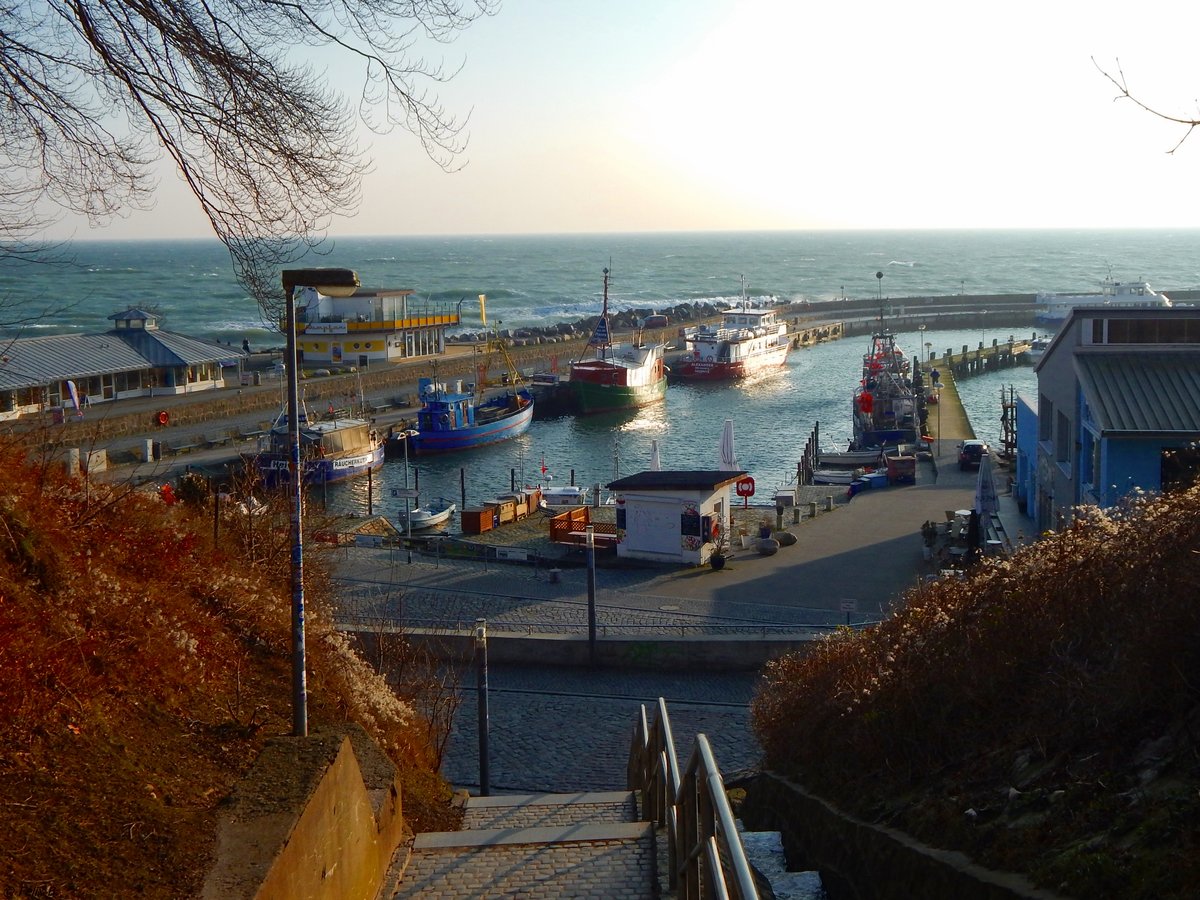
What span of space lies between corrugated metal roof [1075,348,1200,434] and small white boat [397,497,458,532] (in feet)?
51.0

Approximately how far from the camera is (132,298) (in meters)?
104

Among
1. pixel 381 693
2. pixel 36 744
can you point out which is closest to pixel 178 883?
pixel 36 744

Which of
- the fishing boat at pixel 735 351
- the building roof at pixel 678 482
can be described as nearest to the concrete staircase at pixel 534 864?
the building roof at pixel 678 482

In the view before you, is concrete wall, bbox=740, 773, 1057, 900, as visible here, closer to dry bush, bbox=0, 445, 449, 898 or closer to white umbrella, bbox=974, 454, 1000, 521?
dry bush, bbox=0, 445, 449, 898

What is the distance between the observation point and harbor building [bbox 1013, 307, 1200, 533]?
15641 mm

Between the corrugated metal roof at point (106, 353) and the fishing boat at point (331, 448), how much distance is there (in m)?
7.14

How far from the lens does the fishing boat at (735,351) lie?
63625 millimetres

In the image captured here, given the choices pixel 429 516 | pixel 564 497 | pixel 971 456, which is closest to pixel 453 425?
pixel 564 497

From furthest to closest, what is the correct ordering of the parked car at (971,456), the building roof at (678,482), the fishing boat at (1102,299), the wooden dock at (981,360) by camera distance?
the fishing boat at (1102,299), the wooden dock at (981,360), the parked car at (971,456), the building roof at (678,482)

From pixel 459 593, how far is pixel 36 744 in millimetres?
14594

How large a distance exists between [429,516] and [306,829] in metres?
23.9

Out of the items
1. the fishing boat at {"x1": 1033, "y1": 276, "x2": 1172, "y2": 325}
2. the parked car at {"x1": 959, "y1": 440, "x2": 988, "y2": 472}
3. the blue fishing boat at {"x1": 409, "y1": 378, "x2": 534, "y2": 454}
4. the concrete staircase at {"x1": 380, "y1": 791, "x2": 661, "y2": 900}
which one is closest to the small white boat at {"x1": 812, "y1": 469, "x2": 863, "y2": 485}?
the parked car at {"x1": 959, "y1": 440, "x2": 988, "y2": 472}

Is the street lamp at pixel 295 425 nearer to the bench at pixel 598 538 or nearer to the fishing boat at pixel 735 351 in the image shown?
the bench at pixel 598 538

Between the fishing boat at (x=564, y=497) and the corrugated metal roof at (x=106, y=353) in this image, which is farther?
the corrugated metal roof at (x=106, y=353)
